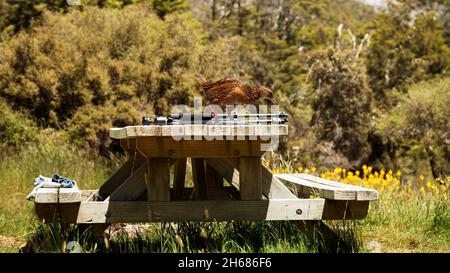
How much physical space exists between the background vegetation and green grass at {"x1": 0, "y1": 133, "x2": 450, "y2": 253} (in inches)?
1.2

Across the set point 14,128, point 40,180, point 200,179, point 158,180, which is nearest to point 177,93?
point 14,128

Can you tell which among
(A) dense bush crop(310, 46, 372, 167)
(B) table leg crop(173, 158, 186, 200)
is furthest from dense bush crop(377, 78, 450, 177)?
(B) table leg crop(173, 158, 186, 200)

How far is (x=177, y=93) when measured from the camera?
12453 millimetres

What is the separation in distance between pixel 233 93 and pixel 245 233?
953 mm

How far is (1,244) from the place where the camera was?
4.95m

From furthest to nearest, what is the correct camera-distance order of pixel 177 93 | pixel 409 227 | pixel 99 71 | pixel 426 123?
pixel 426 123
pixel 177 93
pixel 99 71
pixel 409 227

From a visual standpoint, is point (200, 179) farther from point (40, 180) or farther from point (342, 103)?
point (342, 103)

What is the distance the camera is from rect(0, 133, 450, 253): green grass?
13.2ft

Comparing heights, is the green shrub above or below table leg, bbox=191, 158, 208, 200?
below

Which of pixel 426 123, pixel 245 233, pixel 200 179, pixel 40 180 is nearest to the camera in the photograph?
pixel 245 233

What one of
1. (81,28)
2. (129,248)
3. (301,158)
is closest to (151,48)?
(81,28)

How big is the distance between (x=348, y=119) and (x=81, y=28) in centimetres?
674

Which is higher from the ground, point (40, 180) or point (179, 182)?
point (40, 180)

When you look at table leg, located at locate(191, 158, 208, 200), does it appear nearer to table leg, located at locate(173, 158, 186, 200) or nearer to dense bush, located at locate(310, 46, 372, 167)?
table leg, located at locate(173, 158, 186, 200)
